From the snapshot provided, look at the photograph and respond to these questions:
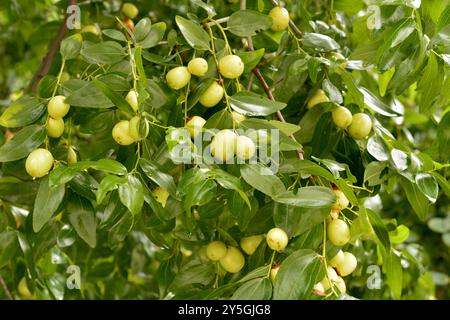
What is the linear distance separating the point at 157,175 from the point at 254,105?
152 mm

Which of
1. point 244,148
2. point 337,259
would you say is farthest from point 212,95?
point 337,259

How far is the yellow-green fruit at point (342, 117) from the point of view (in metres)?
0.96

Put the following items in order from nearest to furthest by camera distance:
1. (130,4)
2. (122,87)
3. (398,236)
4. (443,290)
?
1. (122,87)
2. (398,236)
3. (130,4)
4. (443,290)

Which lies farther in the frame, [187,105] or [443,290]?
[443,290]

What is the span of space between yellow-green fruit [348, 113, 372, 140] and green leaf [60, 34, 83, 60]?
386mm

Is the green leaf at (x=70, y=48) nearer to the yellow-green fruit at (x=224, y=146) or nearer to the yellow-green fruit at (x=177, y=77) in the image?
the yellow-green fruit at (x=177, y=77)

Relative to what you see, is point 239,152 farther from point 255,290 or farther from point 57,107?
point 57,107

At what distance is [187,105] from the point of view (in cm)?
90

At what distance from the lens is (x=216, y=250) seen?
3.04ft

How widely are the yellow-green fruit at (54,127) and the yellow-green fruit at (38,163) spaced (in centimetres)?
4

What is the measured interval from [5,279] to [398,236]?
0.76m

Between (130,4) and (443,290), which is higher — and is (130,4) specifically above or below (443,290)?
above

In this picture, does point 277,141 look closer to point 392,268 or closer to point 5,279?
point 392,268
